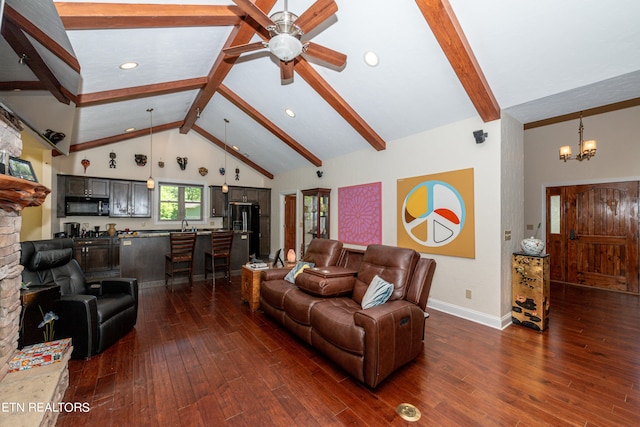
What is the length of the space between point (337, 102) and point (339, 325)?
3234 mm

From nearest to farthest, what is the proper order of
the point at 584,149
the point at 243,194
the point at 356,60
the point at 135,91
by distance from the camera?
the point at 356,60
the point at 135,91
the point at 584,149
the point at 243,194

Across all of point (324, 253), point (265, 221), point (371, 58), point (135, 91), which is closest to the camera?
point (371, 58)

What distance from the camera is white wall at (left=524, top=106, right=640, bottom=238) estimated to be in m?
4.58

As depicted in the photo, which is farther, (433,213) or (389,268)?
(433,213)

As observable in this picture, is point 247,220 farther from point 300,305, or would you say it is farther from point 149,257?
point 300,305

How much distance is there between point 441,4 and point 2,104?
128 inches

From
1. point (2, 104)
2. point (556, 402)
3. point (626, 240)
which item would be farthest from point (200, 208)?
point (626, 240)

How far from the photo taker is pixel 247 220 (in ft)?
24.7

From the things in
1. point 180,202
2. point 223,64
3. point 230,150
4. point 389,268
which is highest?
point 223,64

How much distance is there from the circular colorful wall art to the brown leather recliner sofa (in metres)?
1.33

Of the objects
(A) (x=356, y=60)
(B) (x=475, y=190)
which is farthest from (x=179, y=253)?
(B) (x=475, y=190)

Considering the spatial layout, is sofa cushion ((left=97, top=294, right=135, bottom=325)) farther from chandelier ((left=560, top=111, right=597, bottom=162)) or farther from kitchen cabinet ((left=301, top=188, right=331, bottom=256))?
chandelier ((left=560, top=111, right=597, bottom=162))

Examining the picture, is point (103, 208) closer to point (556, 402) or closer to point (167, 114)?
point (167, 114)

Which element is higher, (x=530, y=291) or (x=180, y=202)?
(x=180, y=202)
